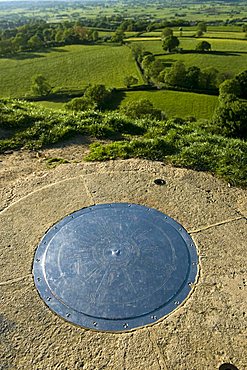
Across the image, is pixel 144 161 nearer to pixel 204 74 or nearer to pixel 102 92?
pixel 102 92

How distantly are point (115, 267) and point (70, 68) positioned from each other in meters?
57.7

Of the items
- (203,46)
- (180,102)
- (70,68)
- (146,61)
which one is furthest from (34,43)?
(180,102)

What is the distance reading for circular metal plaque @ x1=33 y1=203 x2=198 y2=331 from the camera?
4305 millimetres

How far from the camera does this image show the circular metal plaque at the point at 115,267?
430cm

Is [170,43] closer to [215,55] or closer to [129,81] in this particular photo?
[215,55]

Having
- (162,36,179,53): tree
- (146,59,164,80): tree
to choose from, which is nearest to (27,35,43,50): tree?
(162,36,179,53): tree

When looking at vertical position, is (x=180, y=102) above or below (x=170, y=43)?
below

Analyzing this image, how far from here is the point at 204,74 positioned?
4500cm

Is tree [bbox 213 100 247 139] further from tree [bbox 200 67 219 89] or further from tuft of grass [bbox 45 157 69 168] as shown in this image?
tuft of grass [bbox 45 157 69 168]

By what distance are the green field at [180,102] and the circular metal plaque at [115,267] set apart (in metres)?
31.5

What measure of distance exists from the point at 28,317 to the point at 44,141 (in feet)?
16.2

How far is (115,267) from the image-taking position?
480 cm

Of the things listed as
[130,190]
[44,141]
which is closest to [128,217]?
[130,190]

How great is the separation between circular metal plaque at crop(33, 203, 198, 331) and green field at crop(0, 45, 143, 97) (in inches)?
1776
